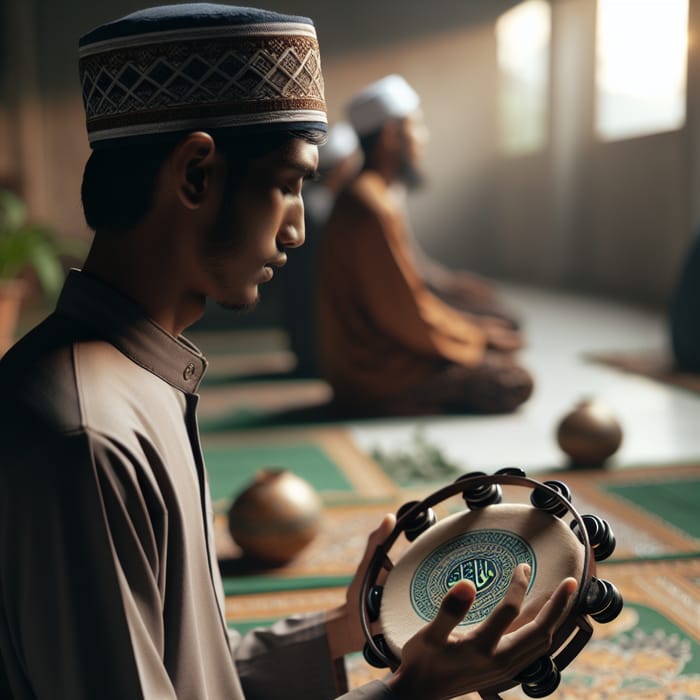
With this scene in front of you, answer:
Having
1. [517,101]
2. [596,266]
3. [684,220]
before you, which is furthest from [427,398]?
[517,101]

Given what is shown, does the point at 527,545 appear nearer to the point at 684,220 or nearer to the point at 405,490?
the point at 405,490

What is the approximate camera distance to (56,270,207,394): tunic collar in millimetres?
1079

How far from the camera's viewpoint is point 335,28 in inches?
513

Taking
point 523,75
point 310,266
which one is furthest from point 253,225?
point 523,75

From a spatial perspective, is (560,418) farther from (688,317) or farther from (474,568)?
(474,568)

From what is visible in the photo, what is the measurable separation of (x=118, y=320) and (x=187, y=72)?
26 centimetres

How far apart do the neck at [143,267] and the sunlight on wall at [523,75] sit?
1229 centimetres

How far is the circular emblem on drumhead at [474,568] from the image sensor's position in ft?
3.81

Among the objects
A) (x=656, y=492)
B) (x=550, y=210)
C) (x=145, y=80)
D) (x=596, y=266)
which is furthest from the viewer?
(x=550, y=210)

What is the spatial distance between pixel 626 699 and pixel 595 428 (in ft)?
6.23

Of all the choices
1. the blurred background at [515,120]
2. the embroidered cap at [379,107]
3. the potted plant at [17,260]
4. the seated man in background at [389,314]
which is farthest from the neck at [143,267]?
the blurred background at [515,120]

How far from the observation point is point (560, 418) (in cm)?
444

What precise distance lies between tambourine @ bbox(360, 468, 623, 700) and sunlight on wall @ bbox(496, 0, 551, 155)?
39.8 feet

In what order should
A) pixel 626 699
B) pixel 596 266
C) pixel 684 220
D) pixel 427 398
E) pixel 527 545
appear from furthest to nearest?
pixel 596 266, pixel 684 220, pixel 427 398, pixel 626 699, pixel 527 545
